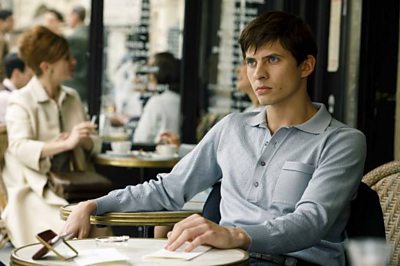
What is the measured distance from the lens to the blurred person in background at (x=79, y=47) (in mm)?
8891

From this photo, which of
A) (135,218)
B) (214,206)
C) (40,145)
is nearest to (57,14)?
(40,145)

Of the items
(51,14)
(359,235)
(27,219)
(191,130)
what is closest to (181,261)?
(359,235)

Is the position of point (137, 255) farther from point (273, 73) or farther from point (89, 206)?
point (273, 73)

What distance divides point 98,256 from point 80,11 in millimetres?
7724

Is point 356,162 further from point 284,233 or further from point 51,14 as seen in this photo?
point 51,14

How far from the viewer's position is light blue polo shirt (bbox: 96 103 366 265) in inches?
122

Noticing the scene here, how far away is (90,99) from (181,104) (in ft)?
2.42

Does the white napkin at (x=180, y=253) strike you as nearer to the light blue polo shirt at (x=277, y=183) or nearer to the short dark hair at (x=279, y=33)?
the light blue polo shirt at (x=277, y=183)

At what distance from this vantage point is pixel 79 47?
30.6 ft

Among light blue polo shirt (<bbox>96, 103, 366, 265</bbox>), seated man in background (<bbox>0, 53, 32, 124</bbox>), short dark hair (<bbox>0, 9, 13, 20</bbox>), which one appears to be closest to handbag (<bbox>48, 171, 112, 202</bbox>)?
seated man in background (<bbox>0, 53, 32, 124</bbox>)

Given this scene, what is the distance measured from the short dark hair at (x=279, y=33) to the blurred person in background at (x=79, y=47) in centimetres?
528

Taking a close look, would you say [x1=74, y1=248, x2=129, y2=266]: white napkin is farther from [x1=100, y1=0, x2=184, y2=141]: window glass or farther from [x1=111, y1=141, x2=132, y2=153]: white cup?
[x1=100, y1=0, x2=184, y2=141]: window glass

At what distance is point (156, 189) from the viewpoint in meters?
3.67

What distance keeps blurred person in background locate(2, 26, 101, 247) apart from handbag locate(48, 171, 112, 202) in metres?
0.08
